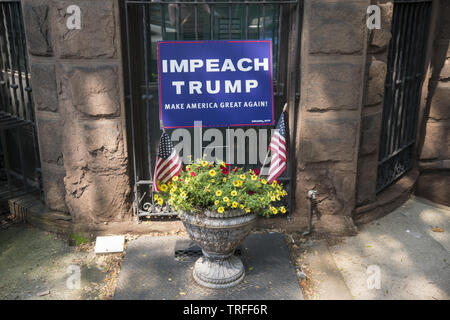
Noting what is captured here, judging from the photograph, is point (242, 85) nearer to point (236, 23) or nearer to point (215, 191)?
point (236, 23)

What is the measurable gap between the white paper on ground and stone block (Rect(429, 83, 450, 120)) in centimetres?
420

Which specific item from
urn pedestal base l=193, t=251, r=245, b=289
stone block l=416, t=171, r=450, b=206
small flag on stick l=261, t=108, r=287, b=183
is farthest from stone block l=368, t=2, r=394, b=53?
urn pedestal base l=193, t=251, r=245, b=289

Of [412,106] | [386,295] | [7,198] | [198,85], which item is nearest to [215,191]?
[198,85]

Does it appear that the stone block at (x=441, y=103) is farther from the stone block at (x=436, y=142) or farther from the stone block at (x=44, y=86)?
the stone block at (x=44, y=86)

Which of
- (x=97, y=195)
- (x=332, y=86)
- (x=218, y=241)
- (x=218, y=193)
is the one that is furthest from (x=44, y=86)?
(x=332, y=86)

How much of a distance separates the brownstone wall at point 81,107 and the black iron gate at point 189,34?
17 cm

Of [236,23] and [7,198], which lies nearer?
[236,23]

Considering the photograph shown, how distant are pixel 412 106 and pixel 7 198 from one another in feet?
16.9

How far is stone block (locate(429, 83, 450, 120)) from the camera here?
19.0ft

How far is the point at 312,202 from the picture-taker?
481cm

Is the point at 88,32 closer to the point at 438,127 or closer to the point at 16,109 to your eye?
the point at 16,109

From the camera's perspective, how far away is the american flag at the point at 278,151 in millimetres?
4539

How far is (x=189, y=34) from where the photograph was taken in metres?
4.53

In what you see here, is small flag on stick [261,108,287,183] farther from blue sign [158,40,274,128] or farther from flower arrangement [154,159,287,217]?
flower arrangement [154,159,287,217]
